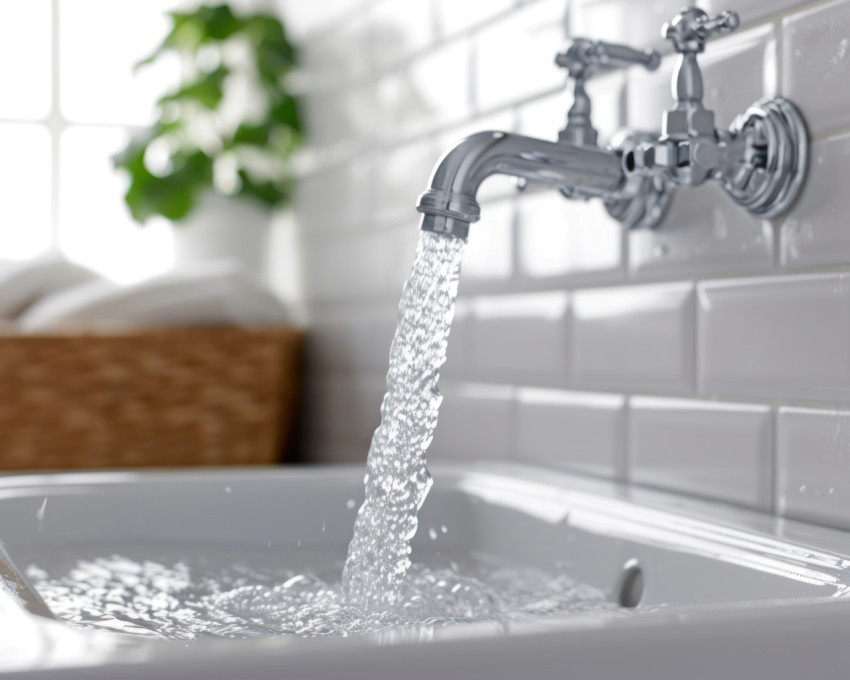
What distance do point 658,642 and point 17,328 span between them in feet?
3.63

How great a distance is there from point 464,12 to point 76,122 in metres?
1.08

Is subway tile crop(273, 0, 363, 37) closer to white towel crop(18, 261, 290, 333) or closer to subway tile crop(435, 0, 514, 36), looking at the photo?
subway tile crop(435, 0, 514, 36)

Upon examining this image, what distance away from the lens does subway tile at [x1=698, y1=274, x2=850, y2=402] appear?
625 mm

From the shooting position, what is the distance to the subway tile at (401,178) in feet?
3.82

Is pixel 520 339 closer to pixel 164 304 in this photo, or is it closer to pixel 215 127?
pixel 164 304

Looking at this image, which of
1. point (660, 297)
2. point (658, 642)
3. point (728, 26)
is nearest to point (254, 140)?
point (660, 297)

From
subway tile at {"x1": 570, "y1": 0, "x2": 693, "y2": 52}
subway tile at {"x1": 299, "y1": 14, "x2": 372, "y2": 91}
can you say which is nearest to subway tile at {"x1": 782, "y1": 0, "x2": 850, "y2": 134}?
subway tile at {"x1": 570, "y1": 0, "x2": 693, "y2": 52}

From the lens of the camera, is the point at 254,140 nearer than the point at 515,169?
No

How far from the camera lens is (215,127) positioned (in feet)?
5.44

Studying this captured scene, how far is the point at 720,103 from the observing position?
0.73m

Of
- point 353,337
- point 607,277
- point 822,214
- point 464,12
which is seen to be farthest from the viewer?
point 353,337

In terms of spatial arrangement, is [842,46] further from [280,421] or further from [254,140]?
[254,140]

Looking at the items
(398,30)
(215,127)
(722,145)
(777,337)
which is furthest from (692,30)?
(215,127)

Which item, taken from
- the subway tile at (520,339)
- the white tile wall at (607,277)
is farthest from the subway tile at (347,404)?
the subway tile at (520,339)
